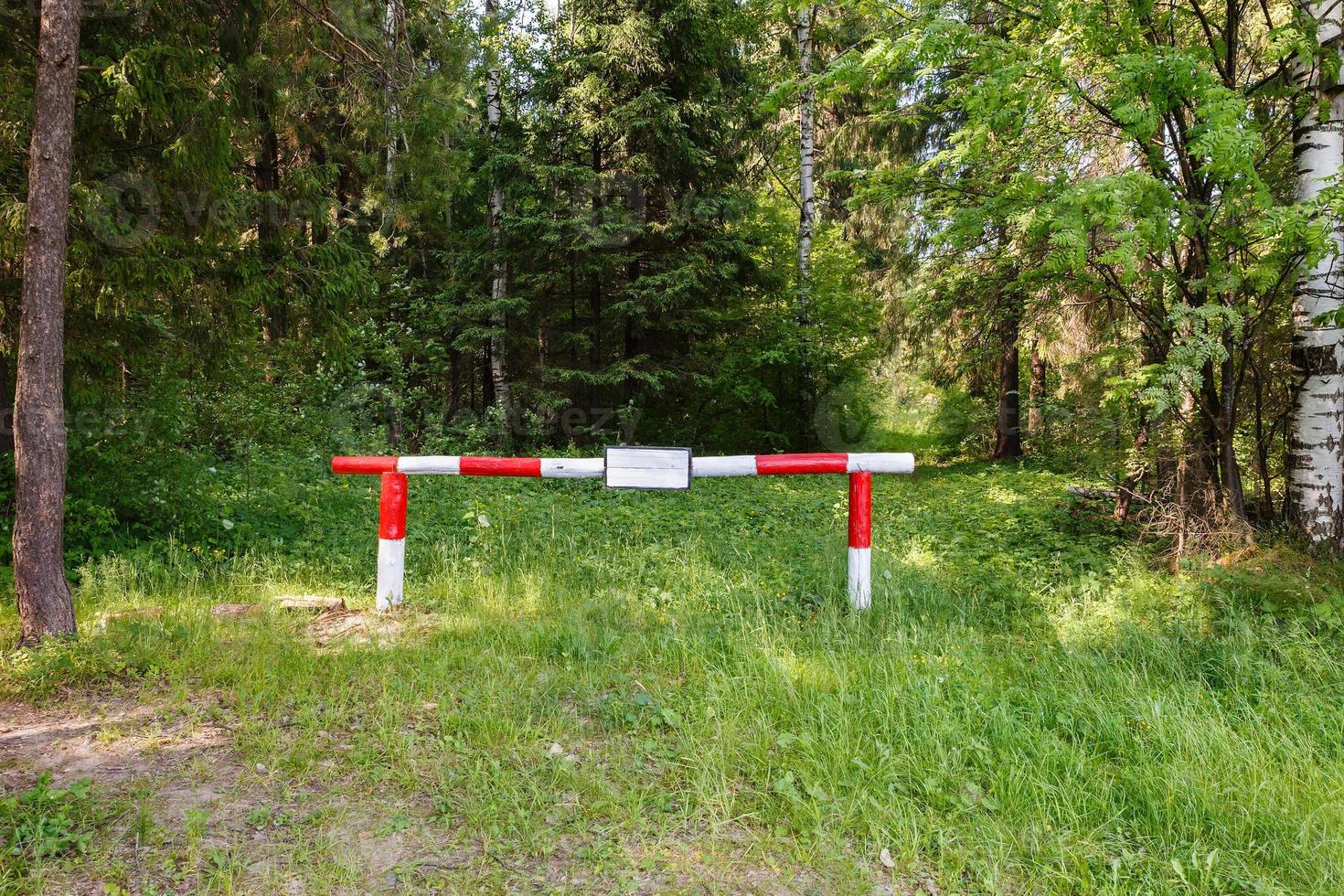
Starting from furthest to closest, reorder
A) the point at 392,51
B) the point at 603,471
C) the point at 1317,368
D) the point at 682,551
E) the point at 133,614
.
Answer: the point at 392,51 < the point at 682,551 < the point at 1317,368 < the point at 603,471 < the point at 133,614

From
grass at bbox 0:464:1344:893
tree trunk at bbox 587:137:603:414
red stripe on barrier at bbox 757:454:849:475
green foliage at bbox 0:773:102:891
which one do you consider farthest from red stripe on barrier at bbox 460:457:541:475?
tree trunk at bbox 587:137:603:414

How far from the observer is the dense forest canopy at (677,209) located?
493cm

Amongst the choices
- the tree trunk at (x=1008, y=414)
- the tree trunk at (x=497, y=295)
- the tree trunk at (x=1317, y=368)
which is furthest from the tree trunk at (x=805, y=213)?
the tree trunk at (x=1317, y=368)

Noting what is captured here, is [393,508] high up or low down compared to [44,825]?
up

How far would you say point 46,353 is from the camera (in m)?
4.11

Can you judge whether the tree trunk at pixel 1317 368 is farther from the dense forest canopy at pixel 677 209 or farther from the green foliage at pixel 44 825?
the green foliage at pixel 44 825

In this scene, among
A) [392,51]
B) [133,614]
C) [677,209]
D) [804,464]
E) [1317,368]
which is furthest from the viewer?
[677,209]

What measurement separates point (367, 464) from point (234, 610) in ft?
3.94

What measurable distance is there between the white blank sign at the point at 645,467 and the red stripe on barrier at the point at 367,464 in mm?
1442

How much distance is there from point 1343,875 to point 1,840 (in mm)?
4306

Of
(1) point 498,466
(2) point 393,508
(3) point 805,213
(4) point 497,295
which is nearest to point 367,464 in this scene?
(2) point 393,508

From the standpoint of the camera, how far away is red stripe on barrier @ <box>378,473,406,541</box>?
4.91 m

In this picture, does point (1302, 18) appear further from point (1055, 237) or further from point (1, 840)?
point (1, 840)

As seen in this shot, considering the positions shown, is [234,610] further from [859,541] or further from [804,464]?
[859,541]
